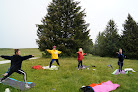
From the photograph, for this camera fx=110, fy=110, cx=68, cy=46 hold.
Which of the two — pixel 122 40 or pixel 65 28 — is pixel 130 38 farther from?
pixel 65 28

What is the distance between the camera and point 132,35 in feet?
95.1

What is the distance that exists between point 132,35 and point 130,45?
2.73 metres

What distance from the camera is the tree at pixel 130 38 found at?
28.7 meters

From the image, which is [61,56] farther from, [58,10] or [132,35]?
[132,35]

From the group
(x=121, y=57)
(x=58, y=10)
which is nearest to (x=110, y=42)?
(x=58, y=10)

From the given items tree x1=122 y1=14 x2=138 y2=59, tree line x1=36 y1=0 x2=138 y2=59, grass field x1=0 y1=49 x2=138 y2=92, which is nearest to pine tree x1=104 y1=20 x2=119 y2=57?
tree x1=122 y1=14 x2=138 y2=59

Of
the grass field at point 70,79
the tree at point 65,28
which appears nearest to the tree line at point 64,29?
the tree at point 65,28

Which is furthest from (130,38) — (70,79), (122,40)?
(70,79)

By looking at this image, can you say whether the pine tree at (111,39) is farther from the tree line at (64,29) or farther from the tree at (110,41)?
the tree line at (64,29)

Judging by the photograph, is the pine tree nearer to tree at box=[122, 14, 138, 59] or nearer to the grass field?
tree at box=[122, 14, 138, 59]

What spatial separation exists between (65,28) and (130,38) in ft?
60.3

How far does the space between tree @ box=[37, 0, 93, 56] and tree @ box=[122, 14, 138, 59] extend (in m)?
12.5

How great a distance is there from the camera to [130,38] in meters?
29.5

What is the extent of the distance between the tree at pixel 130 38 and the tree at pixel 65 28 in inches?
491
